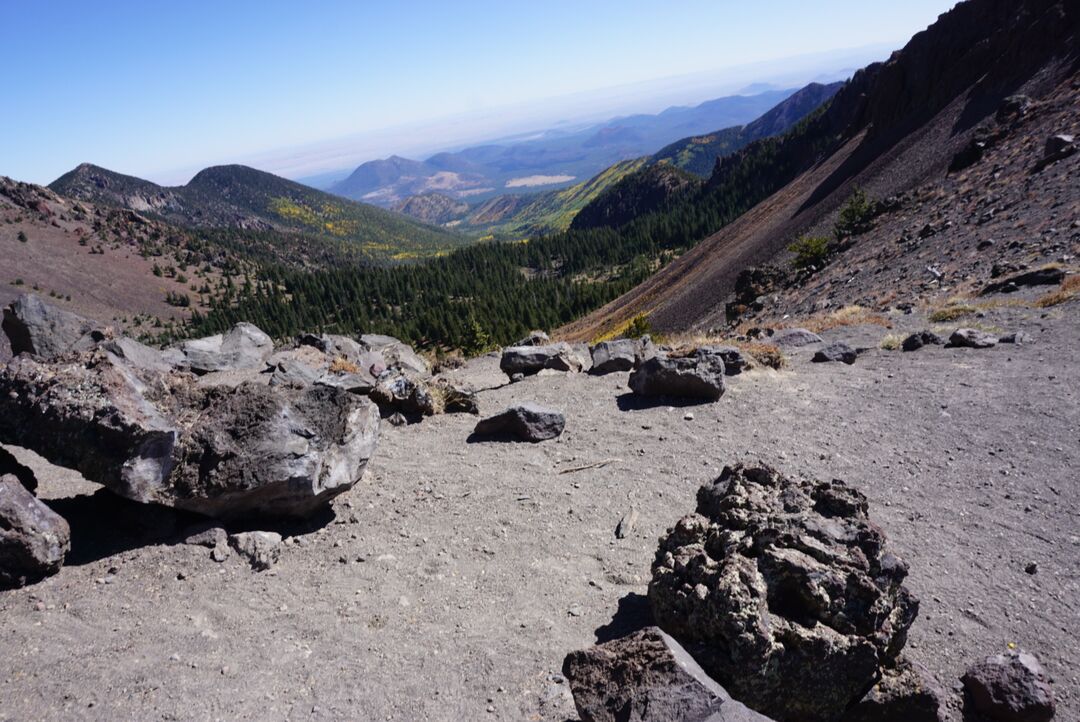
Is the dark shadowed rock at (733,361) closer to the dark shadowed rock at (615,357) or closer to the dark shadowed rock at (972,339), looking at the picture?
the dark shadowed rock at (615,357)

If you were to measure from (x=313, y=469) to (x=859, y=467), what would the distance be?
1138cm

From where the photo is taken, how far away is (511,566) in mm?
9328

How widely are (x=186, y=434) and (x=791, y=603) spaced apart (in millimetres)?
9852

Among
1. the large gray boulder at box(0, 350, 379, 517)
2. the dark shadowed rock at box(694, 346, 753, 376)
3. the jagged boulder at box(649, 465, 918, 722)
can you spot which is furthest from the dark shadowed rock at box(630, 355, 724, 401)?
the large gray boulder at box(0, 350, 379, 517)

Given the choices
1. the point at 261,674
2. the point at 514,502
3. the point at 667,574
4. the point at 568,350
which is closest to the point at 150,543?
the point at 261,674

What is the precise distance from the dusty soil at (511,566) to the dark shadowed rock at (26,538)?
13.1 inches

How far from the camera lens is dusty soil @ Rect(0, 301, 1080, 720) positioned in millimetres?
6699

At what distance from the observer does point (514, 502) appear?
37.3 feet

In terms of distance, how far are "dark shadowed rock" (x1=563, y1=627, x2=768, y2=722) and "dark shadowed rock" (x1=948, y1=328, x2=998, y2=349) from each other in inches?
678

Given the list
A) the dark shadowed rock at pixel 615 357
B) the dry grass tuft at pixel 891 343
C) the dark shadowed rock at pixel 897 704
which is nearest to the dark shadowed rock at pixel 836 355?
the dry grass tuft at pixel 891 343

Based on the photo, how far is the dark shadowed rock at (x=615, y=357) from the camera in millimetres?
19625

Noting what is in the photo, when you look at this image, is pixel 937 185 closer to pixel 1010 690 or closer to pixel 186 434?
pixel 1010 690

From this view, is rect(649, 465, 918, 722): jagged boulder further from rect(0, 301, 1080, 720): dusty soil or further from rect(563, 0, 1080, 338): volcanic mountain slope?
rect(563, 0, 1080, 338): volcanic mountain slope

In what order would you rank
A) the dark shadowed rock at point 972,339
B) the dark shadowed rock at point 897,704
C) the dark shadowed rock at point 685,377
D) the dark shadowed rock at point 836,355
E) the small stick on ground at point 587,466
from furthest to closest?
the dark shadowed rock at point 836,355 → the dark shadowed rock at point 972,339 → the dark shadowed rock at point 685,377 → the small stick on ground at point 587,466 → the dark shadowed rock at point 897,704
